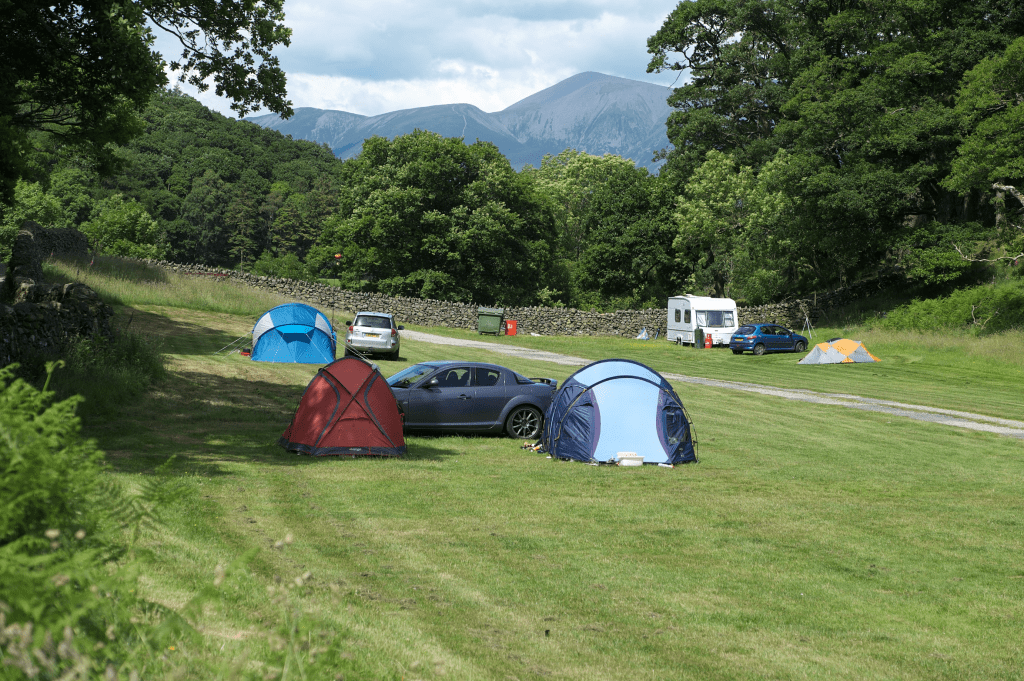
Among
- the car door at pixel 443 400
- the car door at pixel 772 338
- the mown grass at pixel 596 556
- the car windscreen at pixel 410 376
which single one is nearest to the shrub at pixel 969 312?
the car door at pixel 772 338

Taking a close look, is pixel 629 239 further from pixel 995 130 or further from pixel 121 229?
pixel 121 229

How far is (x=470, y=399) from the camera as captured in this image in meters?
17.1

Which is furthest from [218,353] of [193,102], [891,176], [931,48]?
[193,102]

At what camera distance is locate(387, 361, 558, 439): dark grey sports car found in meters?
16.9

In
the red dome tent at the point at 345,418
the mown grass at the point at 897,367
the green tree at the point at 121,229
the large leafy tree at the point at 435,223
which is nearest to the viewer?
the red dome tent at the point at 345,418

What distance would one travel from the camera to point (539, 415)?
Answer: 56.8 ft

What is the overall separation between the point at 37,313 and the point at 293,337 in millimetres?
12271

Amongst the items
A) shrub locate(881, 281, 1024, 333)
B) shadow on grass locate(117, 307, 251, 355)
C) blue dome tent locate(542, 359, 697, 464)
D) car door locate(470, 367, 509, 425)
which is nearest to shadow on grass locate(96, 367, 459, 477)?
car door locate(470, 367, 509, 425)

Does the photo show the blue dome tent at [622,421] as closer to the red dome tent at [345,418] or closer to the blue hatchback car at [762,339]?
the red dome tent at [345,418]

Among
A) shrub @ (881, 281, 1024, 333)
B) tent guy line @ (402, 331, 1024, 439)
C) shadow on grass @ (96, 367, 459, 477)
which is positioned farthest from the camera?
shrub @ (881, 281, 1024, 333)

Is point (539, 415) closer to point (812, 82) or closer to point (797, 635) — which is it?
point (797, 635)

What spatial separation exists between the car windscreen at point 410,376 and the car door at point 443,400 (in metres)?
0.18

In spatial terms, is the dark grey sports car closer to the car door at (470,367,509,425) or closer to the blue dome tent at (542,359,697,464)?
the car door at (470,367,509,425)

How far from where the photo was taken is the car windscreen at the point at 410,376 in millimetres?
16891
